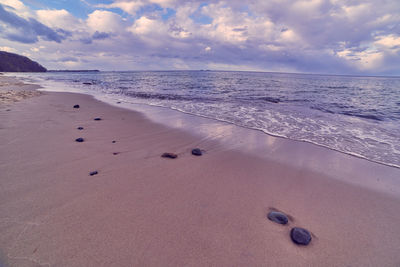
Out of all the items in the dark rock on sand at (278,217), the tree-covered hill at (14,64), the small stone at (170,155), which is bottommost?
the dark rock on sand at (278,217)

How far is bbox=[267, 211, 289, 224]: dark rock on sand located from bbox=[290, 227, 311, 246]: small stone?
0.22 metres

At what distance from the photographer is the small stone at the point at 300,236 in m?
2.35

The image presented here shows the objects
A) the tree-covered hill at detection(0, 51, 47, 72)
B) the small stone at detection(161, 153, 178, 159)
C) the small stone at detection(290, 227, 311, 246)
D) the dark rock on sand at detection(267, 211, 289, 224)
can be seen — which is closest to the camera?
the small stone at detection(290, 227, 311, 246)

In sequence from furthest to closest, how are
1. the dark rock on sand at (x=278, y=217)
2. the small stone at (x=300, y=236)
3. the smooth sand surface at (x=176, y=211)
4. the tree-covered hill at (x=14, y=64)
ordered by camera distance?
1. the tree-covered hill at (x=14, y=64)
2. the dark rock on sand at (x=278, y=217)
3. the small stone at (x=300, y=236)
4. the smooth sand surface at (x=176, y=211)

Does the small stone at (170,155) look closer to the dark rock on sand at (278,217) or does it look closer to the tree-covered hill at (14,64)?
the dark rock on sand at (278,217)

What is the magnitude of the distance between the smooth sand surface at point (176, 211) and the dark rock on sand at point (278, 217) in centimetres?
10

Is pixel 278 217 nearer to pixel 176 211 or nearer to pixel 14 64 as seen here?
pixel 176 211

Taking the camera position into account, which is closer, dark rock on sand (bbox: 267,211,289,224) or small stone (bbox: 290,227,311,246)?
small stone (bbox: 290,227,311,246)

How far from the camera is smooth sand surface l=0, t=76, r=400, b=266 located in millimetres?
2133

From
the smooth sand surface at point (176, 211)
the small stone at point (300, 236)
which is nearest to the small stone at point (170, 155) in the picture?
the smooth sand surface at point (176, 211)

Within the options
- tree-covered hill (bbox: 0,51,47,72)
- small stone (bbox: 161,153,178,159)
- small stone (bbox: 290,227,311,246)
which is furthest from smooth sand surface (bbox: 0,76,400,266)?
tree-covered hill (bbox: 0,51,47,72)

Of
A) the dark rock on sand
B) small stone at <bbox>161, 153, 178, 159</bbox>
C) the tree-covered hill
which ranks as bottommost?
the dark rock on sand

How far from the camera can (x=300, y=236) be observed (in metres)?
2.39

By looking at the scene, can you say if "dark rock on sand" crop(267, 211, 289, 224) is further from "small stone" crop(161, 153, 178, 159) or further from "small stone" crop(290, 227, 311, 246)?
"small stone" crop(161, 153, 178, 159)
